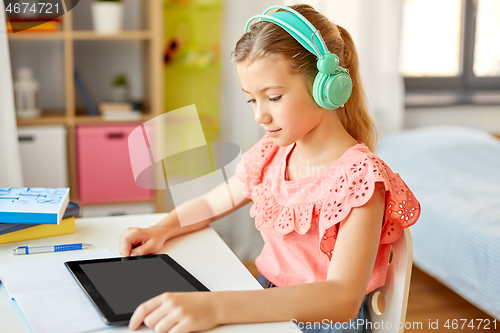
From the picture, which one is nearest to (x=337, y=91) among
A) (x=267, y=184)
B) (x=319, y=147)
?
(x=319, y=147)

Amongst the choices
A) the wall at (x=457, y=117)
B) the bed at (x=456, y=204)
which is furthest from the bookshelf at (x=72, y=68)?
the wall at (x=457, y=117)

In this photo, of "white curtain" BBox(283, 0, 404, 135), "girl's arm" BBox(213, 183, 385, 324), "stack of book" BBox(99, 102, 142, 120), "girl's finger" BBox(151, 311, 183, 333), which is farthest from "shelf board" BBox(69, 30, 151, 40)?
"girl's finger" BBox(151, 311, 183, 333)

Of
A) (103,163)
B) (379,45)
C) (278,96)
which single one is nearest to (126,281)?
(278,96)

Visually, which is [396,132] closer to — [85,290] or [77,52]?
[77,52]

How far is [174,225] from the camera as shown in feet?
3.26

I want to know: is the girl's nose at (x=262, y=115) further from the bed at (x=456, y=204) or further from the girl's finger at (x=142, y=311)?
the bed at (x=456, y=204)

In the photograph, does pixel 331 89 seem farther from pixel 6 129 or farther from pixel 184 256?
pixel 6 129

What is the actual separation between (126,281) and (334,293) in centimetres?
30

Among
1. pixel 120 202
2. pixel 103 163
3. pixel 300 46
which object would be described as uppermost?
pixel 300 46

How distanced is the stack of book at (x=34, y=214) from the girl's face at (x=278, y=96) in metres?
0.42

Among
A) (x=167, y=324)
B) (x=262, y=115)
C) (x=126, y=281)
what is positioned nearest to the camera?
(x=167, y=324)

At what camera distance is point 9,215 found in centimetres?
89

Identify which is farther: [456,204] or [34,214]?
[456,204]

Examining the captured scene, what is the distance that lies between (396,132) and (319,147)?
1749 mm
